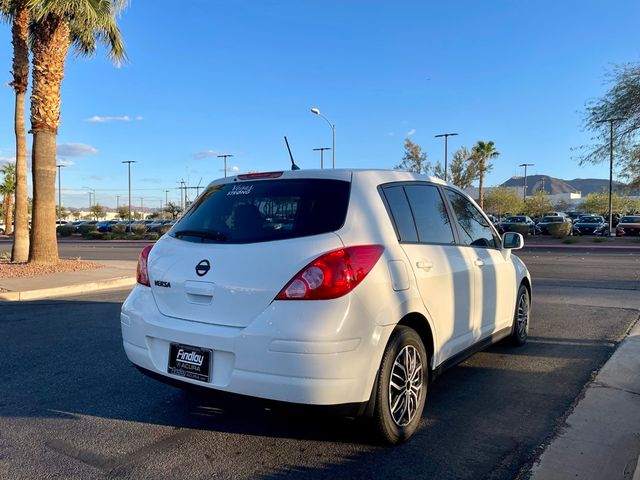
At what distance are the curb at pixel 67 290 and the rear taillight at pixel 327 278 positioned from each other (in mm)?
8643

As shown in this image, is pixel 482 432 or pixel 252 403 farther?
pixel 482 432

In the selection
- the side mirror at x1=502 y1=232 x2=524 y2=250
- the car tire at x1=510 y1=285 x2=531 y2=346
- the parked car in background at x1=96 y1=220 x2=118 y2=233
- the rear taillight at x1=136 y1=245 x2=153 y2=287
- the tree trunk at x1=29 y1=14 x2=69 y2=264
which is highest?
the tree trunk at x1=29 y1=14 x2=69 y2=264

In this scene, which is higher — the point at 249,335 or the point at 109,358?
the point at 249,335

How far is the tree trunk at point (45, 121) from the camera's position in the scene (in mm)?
13812

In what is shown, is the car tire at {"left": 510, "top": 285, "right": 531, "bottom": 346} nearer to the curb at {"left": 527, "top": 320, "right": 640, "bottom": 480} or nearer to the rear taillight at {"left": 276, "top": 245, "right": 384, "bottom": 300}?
the curb at {"left": 527, "top": 320, "right": 640, "bottom": 480}

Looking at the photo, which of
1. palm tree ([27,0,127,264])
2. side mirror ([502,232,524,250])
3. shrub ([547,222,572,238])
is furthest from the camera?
shrub ([547,222,572,238])

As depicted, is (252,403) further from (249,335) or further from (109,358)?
(109,358)

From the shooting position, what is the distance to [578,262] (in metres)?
17.8

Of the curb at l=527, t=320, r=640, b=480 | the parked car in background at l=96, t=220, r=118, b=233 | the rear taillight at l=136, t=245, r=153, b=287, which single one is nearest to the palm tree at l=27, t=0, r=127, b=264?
the rear taillight at l=136, t=245, r=153, b=287

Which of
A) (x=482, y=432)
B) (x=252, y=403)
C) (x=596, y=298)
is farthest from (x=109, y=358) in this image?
(x=596, y=298)

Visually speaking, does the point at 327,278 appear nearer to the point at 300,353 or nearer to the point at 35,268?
the point at 300,353

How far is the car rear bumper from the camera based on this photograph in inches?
119

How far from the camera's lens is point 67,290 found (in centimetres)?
1080

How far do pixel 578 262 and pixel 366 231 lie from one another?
16621 mm
